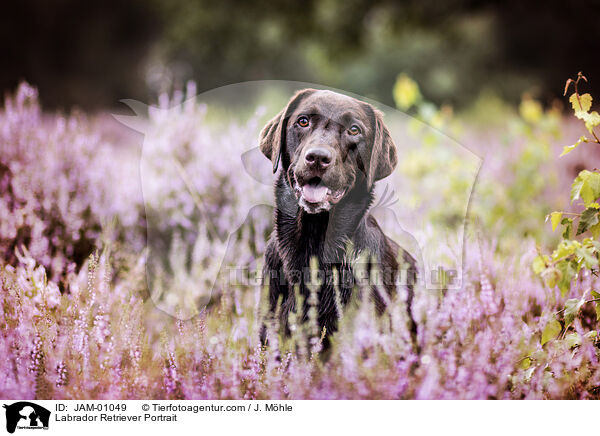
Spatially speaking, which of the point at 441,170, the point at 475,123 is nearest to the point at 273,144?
the point at 441,170

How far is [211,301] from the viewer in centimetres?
276

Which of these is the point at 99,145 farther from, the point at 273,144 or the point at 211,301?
the point at 273,144

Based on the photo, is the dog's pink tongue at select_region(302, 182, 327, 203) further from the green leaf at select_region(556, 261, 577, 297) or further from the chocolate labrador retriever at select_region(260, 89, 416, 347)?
the green leaf at select_region(556, 261, 577, 297)

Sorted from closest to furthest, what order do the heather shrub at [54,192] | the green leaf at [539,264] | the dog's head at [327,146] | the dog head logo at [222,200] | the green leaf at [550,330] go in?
the green leaf at [539,264] → the dog's head at [327,146] → the green leaf at [550,330] → the dog head logo at [222,200] → the heather shrub at [54,192]

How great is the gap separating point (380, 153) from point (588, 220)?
2.87ft

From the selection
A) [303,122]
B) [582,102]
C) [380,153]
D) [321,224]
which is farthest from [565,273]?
[303,122]

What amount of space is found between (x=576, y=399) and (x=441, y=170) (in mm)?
2231

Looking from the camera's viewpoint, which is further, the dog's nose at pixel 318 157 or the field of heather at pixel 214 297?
the field of heather at pixel 214 297

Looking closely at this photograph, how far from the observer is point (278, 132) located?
2.23 m

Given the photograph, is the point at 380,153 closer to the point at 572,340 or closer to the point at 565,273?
the point at 565,273

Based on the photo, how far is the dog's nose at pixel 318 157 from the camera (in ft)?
6.76
